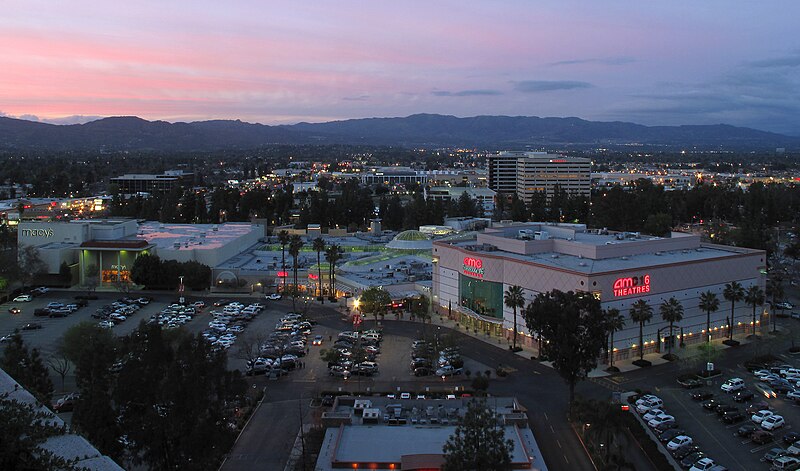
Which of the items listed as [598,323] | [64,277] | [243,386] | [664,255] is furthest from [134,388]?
[64,277]

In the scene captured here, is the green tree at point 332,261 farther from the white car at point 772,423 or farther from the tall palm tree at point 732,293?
the white car at point 772,423

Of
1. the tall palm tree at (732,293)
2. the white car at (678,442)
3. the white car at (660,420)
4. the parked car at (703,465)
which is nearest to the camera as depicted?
the parked car at (703,465)

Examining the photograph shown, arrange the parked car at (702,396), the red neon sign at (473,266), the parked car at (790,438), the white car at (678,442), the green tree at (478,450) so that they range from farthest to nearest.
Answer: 1. the red neon sign at (473,266)
2. the parked car at (702,396)
3. the parked car at (790,438)
4. the white car at (678,442)
5. the green tree at (478,450)

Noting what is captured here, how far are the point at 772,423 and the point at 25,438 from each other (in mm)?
28494

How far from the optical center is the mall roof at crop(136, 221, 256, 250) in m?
58.5

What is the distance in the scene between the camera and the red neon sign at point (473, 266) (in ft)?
136

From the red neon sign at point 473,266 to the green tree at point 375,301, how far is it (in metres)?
5.43

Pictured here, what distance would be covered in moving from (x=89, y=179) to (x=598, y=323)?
138m

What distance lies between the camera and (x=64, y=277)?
53750 millimetres

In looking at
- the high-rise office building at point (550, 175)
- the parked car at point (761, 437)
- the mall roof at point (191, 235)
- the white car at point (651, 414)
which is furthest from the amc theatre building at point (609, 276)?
the high-rise office building at point (550, 175)

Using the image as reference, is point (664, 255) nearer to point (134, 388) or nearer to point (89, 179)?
point (134, 388)

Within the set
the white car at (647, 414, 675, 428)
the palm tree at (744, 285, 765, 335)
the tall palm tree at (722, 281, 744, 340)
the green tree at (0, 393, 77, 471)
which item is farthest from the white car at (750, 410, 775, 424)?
the green tree at (0, 393, 77, 471)

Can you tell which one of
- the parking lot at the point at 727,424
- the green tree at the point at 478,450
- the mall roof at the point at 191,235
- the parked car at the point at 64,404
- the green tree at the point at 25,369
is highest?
the mall roof at the point at 191,235

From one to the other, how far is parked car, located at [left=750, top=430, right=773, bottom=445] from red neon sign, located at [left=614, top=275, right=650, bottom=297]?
1108 centimetres
